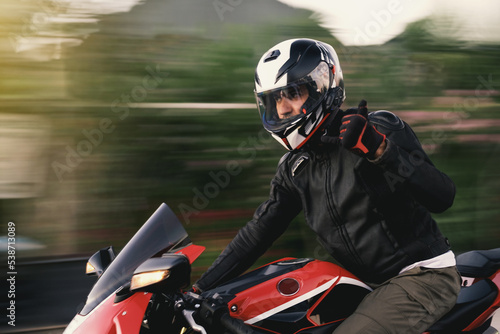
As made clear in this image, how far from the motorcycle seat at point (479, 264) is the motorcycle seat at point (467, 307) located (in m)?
0.08

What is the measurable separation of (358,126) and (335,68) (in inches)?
23.1

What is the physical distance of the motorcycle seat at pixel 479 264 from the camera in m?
2.36

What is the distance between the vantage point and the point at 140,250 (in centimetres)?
185

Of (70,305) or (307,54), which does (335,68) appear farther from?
(70,305)

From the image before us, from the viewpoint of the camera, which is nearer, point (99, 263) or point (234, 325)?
point (234, 325)

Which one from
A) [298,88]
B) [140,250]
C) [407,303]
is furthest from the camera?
[298,88]

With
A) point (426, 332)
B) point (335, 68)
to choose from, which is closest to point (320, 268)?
point (426, 332)

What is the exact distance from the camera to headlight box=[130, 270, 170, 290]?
1.61 meters

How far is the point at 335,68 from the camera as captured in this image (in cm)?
227

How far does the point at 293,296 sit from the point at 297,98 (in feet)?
2.67

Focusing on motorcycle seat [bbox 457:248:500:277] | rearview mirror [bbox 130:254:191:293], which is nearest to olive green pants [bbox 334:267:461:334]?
motorcycle seat [bbox 457:248:500:277]

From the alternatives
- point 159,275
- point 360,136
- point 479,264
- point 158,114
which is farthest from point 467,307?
point 158,114

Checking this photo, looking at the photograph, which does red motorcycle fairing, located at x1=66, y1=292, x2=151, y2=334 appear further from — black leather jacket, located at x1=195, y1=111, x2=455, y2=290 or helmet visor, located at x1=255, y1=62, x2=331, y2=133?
helmet visor, located at x1=255, y1=62, x2=331, y2=133

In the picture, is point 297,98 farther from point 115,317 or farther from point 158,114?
point 158,114
